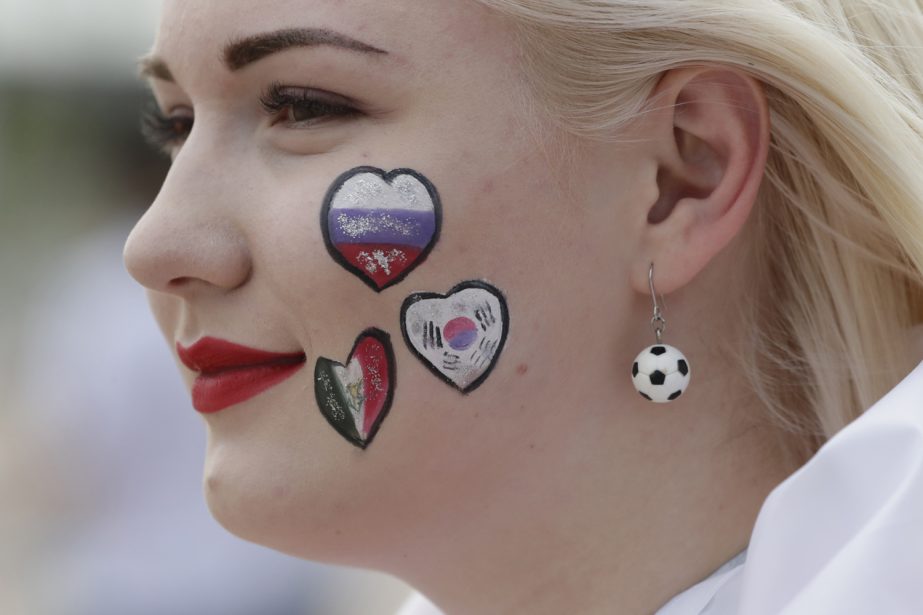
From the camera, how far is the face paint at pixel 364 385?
2023 mm

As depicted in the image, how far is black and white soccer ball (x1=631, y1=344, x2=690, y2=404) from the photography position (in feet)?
6.72

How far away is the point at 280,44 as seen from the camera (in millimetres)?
2037

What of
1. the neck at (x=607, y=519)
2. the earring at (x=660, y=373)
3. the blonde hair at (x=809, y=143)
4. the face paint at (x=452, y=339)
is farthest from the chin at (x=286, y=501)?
the blonde hair at (x=809, y=143)

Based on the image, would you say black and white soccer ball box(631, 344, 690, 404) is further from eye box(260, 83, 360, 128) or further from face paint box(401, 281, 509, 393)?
eye box(260, 83, 360, 128)

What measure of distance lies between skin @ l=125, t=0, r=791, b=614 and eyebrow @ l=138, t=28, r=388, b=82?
0.01 metres

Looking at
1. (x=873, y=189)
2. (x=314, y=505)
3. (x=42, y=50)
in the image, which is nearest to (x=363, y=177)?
(x=314, y=505)

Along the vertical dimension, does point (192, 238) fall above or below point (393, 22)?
below

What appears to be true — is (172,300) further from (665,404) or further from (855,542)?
(855,542)

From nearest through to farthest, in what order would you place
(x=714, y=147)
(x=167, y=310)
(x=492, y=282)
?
(x=492, y=282) < (x=714, y=147) < (x=167, y=310)

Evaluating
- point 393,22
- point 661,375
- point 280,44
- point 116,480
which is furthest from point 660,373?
point 116,480

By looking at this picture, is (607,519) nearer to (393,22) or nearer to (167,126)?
(393,22)

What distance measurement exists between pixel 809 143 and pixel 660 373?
47cm

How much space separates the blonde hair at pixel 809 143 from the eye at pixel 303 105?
0.31 meters

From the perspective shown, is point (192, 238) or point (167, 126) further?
point (167, 126)
